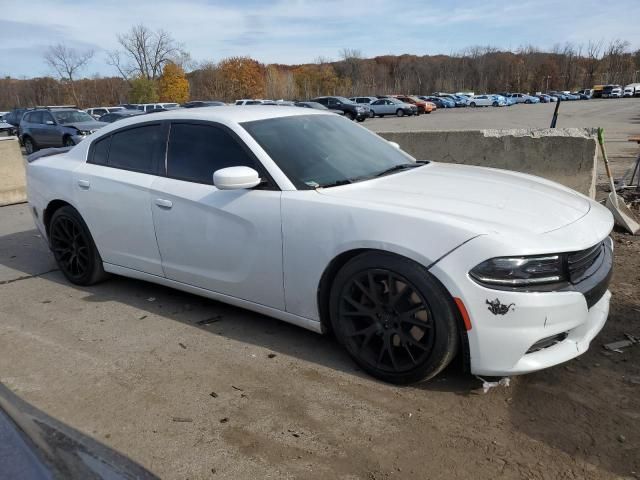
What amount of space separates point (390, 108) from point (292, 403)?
4347 cm

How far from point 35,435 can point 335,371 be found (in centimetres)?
198

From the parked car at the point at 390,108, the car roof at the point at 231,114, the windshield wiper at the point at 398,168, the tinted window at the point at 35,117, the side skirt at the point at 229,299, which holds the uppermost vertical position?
the car roof at the point at 231,114

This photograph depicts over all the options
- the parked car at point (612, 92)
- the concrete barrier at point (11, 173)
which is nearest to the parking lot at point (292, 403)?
the concrete barrier at point (11, 173)

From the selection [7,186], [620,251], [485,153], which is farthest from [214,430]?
[7,186]

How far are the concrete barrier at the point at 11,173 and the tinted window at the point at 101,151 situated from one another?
5.86 m

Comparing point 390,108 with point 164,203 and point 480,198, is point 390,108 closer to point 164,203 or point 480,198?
point 164,203

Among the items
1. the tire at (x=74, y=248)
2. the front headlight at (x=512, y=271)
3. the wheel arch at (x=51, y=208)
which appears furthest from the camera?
the wheel arch at (x=51, y=208)

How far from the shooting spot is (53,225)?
488 cm

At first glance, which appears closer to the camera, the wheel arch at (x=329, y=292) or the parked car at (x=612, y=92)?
the wheel arch at (x=329, y=292)

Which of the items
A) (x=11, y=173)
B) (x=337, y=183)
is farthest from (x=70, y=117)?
(x=337, y=183)

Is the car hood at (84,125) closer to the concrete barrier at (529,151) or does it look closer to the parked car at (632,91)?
the concrete barrier at (529,151)

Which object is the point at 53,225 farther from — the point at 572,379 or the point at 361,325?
the point at 572,379

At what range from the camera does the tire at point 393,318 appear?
2.73m

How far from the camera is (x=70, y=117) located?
17859 millimetres
